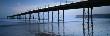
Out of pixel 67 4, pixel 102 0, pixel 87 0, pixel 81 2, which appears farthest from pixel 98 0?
pixel 67 4

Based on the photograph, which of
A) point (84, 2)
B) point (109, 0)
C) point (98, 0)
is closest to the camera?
point (109, 0)

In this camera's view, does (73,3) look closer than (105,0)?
No

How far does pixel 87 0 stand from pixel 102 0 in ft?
10.0

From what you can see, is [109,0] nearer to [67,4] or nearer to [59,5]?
[67,4]

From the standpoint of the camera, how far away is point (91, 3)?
74.7ft

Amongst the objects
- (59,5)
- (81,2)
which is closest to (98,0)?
(81,2)

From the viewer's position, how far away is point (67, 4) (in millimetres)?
30469

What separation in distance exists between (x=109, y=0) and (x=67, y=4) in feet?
37.2

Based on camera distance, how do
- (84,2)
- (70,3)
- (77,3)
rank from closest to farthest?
(84,2)
(77,3)
(70,3)

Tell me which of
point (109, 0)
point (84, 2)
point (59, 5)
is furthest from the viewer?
point (59, 5)

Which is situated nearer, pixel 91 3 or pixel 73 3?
pixel 91 3

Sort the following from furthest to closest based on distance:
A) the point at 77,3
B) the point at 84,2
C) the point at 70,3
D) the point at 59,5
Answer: the point at 59,5, the point at 70,3, the point at 77,3, the point at 84,2

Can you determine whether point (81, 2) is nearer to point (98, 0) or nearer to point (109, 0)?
point (98, 0)

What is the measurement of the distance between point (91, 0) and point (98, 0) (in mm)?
1075
